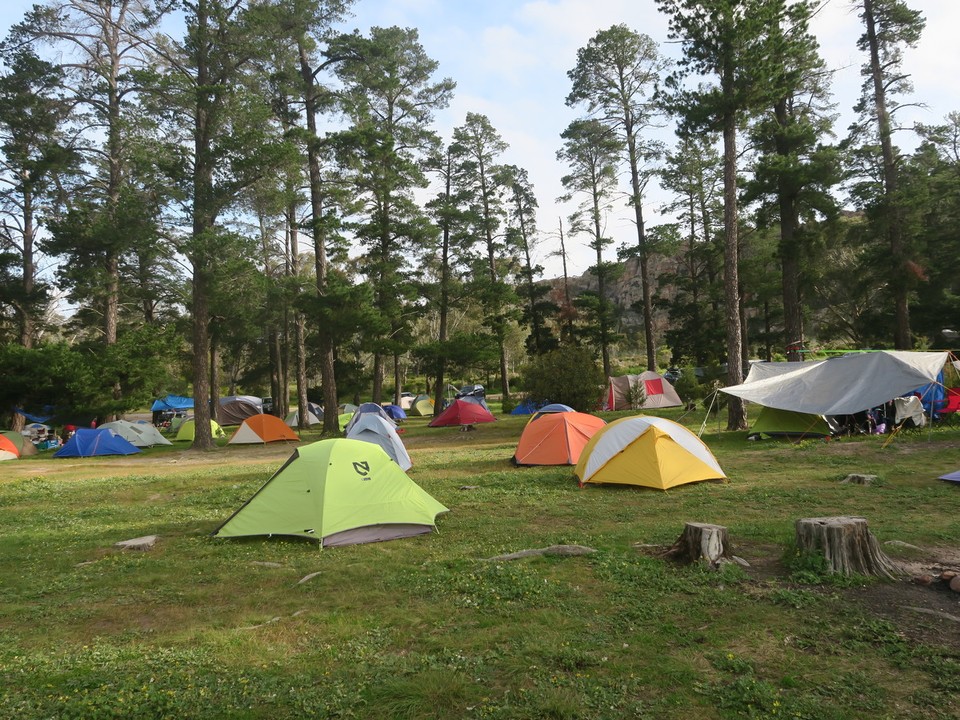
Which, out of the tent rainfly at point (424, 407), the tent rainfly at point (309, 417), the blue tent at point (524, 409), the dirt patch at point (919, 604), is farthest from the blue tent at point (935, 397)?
the tent rainfly at point (424, 407)

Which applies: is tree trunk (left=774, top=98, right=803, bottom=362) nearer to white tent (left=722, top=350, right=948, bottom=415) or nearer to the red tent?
white tent (left=722, top=350, right=948, bottom=415)

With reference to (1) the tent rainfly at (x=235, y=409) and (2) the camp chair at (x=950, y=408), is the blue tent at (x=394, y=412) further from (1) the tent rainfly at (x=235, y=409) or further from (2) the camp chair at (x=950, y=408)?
(2) the camp chair at (x=950, y=408)

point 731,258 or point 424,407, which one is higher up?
point 731,258

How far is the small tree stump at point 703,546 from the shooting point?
529cm

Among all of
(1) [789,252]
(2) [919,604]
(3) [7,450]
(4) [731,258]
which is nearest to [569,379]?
(4) [731,258]

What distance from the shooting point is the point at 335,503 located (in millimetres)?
6961

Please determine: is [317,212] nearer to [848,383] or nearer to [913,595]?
[848,383]

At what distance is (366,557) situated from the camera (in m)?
6.25

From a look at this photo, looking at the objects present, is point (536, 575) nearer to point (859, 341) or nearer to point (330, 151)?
point (330, 151)

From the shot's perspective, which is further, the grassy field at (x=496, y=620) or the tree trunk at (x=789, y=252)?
the tree trunk at (x=789, y=252)

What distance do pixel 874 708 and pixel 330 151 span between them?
22.1 metres

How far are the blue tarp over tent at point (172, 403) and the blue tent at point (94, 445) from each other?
1854 centimetres

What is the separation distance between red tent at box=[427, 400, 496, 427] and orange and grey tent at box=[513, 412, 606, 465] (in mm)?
11751

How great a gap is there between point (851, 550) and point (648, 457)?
4.39m
